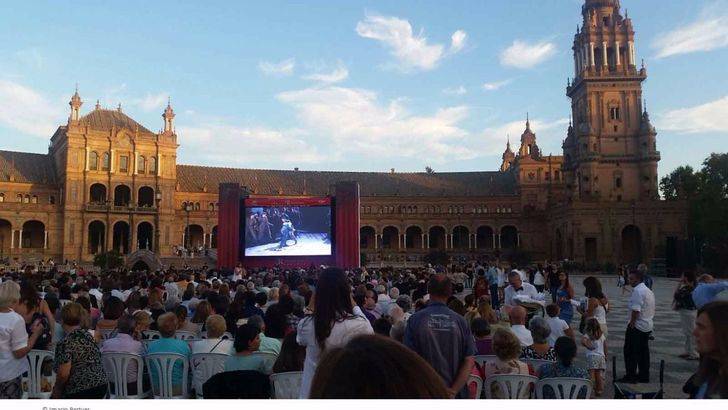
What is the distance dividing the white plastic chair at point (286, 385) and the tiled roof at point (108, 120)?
2515 inches

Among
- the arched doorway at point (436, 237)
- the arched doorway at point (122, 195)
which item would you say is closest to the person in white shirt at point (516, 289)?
the arched doorway at point (122, 195)

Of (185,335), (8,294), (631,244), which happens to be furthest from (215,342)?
(631,244)

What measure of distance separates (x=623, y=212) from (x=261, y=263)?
1529 inches

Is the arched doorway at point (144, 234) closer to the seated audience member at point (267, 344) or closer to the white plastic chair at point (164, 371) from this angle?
the white plastic chair at point (164, 371)

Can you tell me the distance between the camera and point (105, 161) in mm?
61969

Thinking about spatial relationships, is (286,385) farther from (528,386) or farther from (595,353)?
(595,353)

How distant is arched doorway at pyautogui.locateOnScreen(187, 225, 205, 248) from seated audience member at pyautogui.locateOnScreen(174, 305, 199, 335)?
61.0 meters

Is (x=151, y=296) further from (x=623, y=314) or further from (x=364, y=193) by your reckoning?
(x=364, y=193)

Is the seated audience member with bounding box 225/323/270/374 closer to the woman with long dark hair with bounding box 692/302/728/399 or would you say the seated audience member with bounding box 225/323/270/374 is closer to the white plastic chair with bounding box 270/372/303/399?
the white plastic chair with bounding box 270/372/303/399

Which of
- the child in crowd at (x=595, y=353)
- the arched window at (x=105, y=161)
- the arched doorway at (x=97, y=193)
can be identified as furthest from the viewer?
the arched doorway at (x=97, y=193)

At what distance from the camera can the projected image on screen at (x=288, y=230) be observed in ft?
117

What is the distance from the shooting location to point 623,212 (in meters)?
57.5

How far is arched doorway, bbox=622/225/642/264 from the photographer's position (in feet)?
190

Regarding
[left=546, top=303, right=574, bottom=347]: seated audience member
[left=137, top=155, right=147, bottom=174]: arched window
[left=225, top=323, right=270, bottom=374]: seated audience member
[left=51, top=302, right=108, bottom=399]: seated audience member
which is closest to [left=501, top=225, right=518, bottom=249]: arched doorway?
[left=137, top=155, right=147, bottom=174]: arched window
